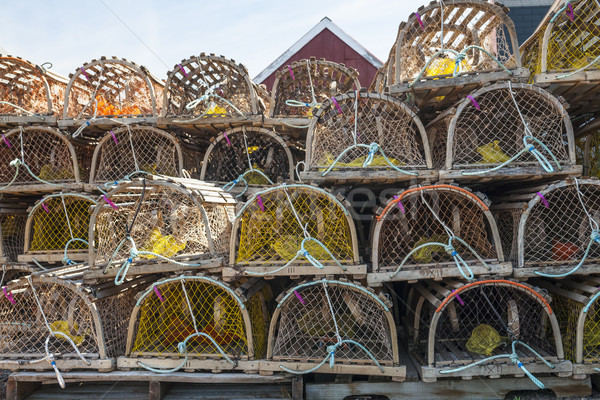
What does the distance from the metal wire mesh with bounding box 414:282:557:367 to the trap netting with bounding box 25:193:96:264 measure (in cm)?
331

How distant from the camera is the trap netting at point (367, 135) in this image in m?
2.93

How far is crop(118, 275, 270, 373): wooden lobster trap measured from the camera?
9.03 ft

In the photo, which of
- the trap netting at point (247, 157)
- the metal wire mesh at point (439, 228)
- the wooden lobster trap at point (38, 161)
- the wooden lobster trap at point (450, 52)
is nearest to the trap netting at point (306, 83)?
the trap netting at point (247, 157)

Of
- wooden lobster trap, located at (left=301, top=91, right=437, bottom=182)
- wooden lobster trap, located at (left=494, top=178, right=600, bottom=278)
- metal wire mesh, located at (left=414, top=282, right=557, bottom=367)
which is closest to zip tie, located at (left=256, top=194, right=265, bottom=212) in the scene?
wooden lobster trap, located at (left=301, top=91, right=437, bottom=182)

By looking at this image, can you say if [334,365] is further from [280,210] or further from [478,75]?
[478,75]

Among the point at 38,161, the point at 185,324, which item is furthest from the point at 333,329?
the point at 38,161

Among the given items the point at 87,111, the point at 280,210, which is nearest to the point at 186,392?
the point at 280,210

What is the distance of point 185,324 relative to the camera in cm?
330

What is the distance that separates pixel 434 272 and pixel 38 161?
418 centimetres

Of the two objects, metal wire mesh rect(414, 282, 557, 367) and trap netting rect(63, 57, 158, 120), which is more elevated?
trap netting rect(63, 57, 158, 120)

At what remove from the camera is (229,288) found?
8.93 ft

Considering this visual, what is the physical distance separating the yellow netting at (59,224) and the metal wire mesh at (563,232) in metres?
4.08

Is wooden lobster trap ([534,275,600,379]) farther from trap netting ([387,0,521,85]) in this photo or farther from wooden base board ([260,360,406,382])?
trap netting ([387,0,521,85])

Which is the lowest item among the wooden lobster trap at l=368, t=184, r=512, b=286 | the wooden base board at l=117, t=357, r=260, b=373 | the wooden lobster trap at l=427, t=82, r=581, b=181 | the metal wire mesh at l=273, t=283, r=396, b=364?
the wooden base board at l=117, t=357, r=260, b=373
